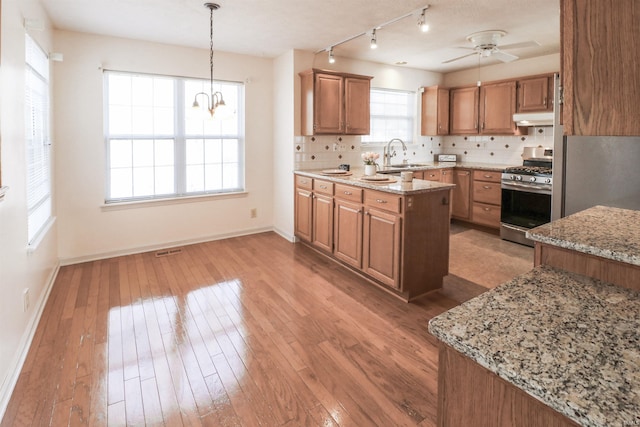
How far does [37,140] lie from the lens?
3.13 meters

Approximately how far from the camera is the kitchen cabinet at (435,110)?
19.9 feet

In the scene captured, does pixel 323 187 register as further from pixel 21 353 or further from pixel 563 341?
pixel 563 341

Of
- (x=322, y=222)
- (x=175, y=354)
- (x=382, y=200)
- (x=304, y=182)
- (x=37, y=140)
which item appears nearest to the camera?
(x=175, y=354)

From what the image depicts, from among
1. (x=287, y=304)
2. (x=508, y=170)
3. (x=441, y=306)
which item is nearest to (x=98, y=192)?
(x=287, y=304)

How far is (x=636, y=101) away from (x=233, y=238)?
15.6ft

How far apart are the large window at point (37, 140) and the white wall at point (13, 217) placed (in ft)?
0.66

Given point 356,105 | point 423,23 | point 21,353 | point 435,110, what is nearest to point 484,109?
point 435,110

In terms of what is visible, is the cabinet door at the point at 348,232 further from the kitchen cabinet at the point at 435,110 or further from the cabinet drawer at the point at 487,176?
the kitchen cabinet at the point at 435,110

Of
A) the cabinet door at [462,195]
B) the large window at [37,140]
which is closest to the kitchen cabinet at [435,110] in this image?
the cabinet door at [462,195]

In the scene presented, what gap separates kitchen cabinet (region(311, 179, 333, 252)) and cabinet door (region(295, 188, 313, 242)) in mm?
90

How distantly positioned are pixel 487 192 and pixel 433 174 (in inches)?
31.1

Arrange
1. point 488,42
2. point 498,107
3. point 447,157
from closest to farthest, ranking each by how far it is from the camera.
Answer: point 488,42 < point 498,107 < point 447,157

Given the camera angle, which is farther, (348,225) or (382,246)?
(348,225)

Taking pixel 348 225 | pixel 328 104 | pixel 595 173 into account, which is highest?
pixel 328 104
